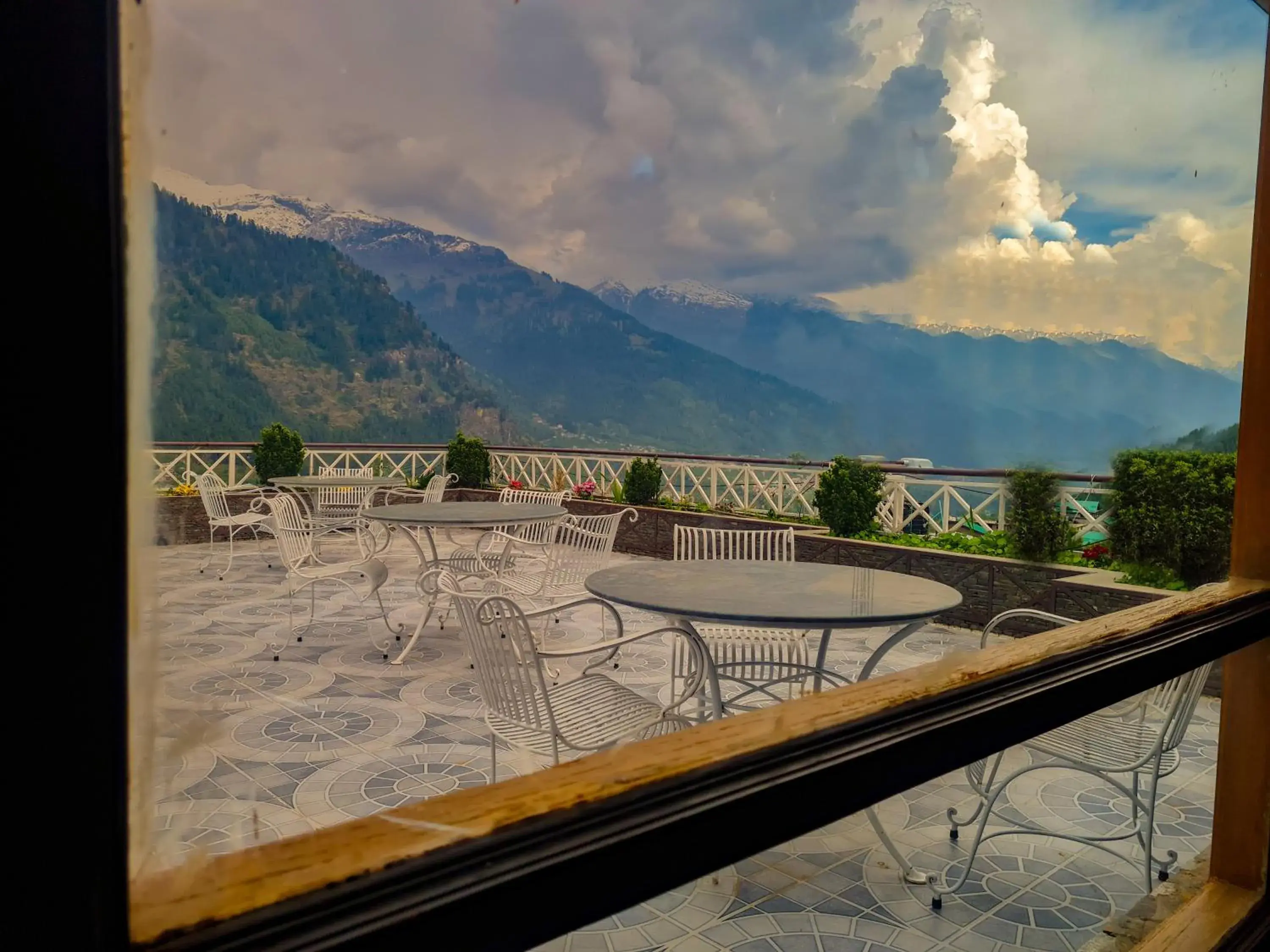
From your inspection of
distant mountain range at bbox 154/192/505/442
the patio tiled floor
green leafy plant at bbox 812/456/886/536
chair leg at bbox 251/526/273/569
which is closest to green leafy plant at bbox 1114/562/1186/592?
the patio tiled floor

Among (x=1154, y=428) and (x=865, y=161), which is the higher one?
(x=865, y=161)

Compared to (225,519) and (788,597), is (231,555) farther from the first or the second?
(788,597)

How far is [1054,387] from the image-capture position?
3.41 metres

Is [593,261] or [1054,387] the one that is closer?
[1054,387]

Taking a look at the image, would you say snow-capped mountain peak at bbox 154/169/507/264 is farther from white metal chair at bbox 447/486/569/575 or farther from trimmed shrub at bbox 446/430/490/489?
trimmed shrub at bbox 446/430/490/489

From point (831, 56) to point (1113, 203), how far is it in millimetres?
1989

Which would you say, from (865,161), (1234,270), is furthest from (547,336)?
(1234,270)

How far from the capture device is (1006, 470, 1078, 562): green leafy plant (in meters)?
4.28

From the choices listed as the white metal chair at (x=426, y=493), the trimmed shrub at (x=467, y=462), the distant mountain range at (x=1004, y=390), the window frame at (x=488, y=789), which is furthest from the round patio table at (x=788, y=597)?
Answer: the trimmed shrub at (x=467, y=462)

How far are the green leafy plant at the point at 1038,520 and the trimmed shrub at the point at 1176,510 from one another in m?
0.40

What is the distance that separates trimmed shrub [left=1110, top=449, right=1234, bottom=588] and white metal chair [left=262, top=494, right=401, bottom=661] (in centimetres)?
352

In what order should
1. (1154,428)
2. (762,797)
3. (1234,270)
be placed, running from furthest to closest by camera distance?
(1154,428), (1234,270), (762,797)

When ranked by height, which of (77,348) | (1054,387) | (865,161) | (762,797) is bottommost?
(762,797)

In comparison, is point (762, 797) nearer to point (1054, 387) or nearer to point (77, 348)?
point (77, 348)
